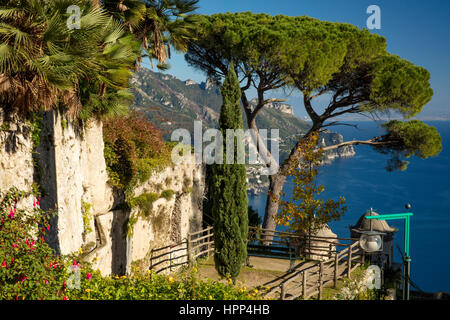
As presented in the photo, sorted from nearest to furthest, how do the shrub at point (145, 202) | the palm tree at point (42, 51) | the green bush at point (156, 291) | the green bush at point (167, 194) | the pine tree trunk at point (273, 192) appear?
the green bush at point (156, 291) → the palm tree at point (42, 51) → the shrub at point (145, 202) → the green bush at point (167, 194) → the pine tree trunk at point (273, 192)

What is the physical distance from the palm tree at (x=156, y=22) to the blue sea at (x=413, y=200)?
30.7 m

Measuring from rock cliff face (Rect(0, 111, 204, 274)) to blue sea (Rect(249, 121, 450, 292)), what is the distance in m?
31.7

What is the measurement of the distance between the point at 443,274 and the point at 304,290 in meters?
45.3

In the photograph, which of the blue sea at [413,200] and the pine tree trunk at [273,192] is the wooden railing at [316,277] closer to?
the pine tree trunk at [273,192]

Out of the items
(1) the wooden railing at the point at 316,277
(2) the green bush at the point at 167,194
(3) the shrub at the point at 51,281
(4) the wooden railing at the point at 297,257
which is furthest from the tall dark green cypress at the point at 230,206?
(3) the shrub at the point at 51,281

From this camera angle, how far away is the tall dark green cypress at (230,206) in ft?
39.0

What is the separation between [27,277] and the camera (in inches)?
226

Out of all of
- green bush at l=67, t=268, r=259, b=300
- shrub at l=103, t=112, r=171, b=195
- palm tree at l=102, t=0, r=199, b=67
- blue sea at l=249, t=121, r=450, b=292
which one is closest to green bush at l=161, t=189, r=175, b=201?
shrub at l=103, t=112, r=171, b=195

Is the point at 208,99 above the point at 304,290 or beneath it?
above

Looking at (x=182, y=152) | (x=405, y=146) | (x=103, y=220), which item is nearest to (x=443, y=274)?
(x=405, y=146)

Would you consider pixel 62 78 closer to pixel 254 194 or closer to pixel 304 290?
pixel 304 290

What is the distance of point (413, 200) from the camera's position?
70.4m

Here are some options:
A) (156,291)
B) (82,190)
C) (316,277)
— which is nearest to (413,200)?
(316,277)

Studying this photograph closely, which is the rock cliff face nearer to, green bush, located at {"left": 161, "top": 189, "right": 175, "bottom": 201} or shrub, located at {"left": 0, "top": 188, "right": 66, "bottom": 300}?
green bush, located at {"left": 161, "top": 189, "right": 175, "bottom": 201}
